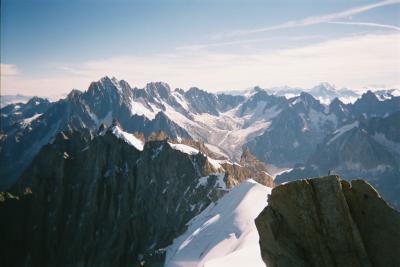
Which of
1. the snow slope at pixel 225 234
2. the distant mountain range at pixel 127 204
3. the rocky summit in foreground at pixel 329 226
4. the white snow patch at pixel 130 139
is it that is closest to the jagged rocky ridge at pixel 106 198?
the distant mountain range at pixel 127 204

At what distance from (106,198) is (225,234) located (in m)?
83.8

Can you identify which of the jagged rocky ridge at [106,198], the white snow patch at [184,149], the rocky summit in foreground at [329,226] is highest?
the rocky summit in foreground at [329,226]

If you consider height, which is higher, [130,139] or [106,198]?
[130,139]

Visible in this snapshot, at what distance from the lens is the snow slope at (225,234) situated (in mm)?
51819

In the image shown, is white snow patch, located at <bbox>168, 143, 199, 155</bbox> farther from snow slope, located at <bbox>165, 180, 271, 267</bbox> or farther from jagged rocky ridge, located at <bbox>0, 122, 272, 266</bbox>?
snow slope, located at <bbox>165, 180, 271, 267</bbox>

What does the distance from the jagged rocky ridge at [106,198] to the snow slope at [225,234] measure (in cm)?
901

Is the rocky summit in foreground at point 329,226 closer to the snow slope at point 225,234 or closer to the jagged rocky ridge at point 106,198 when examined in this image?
the snow slope at point 225,234

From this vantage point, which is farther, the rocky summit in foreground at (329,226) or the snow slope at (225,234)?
the snow slope at (225,234)

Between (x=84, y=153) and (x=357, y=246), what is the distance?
160 m

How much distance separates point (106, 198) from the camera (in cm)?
14125

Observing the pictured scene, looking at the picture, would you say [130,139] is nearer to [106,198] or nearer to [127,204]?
[106,198]

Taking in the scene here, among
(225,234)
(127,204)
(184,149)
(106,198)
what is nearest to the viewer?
(225,234)

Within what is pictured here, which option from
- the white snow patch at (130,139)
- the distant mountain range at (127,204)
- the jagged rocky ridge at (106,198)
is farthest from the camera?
the white snow patch at (130,139)

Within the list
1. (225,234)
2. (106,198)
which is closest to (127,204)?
(106,198)
